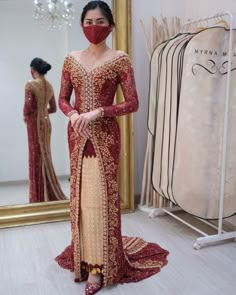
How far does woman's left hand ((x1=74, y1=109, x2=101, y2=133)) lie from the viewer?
1721 millimetres

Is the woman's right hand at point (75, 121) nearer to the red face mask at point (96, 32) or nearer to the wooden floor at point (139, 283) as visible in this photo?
the red face mask at point (96, 32)

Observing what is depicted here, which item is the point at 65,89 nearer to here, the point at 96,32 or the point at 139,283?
the point at 96,32

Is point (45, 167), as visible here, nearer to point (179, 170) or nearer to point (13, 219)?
point (13, 219)

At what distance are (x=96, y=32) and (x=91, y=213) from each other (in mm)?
902

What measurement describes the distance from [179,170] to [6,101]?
1.40 m

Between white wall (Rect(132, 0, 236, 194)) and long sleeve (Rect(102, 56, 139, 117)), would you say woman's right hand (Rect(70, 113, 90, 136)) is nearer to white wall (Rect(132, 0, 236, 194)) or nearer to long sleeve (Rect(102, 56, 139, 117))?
long sleeve (Rect(102, 56, 139, 117))

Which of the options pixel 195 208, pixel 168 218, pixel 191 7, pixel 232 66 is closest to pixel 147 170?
pixel 168 218

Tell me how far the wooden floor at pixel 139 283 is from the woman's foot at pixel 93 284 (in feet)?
0.13

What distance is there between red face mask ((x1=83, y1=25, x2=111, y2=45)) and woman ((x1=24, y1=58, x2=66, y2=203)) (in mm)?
1109

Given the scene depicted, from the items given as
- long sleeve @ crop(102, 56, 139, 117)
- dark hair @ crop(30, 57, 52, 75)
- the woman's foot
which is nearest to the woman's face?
long sleeve @ crop(102, 56, 139, 117)

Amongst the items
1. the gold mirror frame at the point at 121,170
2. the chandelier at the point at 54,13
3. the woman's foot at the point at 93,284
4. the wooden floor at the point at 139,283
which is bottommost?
the wooden floor at the point at 139,283

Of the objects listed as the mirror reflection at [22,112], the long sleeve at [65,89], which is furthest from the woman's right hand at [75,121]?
the mirror reflection at [22,112]

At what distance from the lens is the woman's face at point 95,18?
5.77 ft

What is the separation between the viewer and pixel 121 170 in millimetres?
3111
